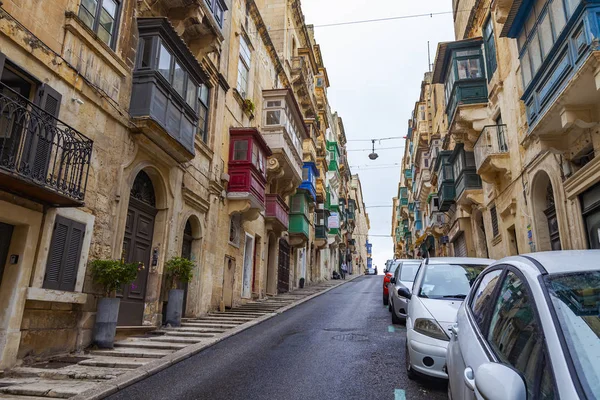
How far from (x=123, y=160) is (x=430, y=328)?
790 cm

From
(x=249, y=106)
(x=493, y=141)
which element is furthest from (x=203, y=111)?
(x=493, y=141)

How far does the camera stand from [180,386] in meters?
5.93

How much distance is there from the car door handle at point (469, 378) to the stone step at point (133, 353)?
6637 millimetres

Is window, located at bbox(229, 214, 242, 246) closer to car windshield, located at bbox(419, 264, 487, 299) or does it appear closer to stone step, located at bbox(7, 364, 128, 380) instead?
stone step, located at bbox(7, 364, 128, 380)

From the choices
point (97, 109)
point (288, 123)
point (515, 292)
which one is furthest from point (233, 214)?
point (515, 292)

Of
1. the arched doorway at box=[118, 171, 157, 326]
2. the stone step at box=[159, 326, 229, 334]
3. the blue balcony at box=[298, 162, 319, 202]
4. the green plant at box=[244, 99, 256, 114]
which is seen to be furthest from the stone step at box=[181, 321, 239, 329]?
the blue balcony at box=[298, 162, 319, 202]

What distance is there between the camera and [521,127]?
1420 cm

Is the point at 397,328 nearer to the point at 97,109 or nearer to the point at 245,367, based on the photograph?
the point at 245,367

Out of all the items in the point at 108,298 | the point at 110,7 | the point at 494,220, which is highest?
the point at 110,7

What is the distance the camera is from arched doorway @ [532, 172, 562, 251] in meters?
12.6

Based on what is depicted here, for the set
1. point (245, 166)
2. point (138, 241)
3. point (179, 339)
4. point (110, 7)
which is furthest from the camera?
point (245, 166)

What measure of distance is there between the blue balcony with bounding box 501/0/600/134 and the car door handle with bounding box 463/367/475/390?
25.4ft

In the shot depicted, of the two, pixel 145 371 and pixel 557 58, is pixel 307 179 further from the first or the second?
pixel 145 371

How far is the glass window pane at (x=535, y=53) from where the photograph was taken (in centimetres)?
1078
